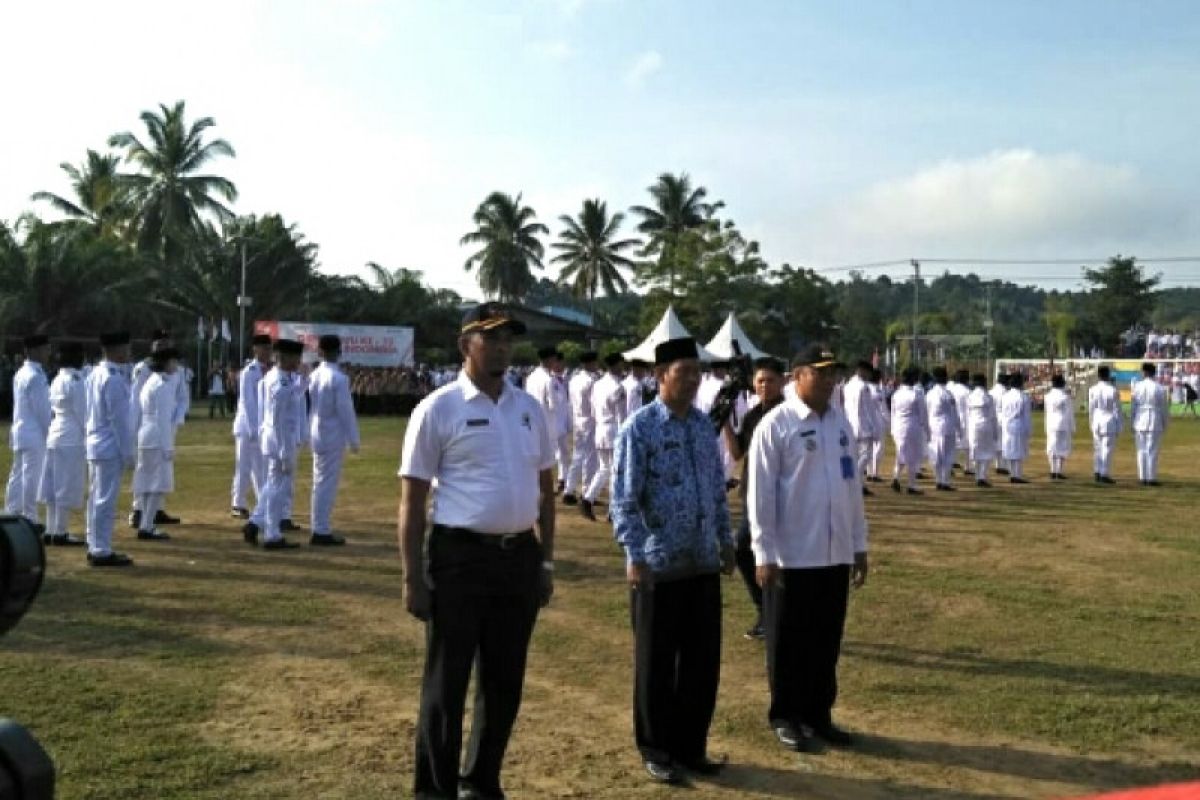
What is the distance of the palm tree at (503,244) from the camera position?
63.3m

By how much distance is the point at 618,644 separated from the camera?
716 cm

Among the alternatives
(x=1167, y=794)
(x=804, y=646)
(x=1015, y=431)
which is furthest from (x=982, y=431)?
(x=1167, y=794)

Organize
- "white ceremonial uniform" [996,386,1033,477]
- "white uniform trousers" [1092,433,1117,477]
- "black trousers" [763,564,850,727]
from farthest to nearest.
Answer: "white ceremonial uniform" [996,386,1033,477], "white uniform trousers" [1092,433,1117,477], "black trousers" [763,564,850,727]

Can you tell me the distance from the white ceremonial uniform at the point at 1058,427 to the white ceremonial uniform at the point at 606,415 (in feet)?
27.8

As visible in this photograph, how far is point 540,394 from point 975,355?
57.0 meters

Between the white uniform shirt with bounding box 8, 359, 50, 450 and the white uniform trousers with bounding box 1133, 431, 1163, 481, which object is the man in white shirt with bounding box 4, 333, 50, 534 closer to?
the white uniform shirt with bounding box 8, 359, 50, 450

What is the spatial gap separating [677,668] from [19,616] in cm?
358

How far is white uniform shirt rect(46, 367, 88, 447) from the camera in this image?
10648 mm

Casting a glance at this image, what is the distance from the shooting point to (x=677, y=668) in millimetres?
5105

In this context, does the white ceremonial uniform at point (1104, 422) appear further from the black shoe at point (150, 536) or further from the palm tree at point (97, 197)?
the palm tree at point (97, 197)

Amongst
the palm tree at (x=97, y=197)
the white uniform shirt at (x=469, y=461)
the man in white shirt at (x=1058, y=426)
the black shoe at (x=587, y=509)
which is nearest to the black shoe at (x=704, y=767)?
the white uniform shirt at (x=469, y=461)

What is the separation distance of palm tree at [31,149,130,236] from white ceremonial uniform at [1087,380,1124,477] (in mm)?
40701

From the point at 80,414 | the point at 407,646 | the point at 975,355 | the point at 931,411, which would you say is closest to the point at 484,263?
the point at 975,355

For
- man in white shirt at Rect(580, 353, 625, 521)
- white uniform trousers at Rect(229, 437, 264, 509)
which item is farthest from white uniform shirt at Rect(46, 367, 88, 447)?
man in white shirt at Rect(580, 353, 625, 521)
